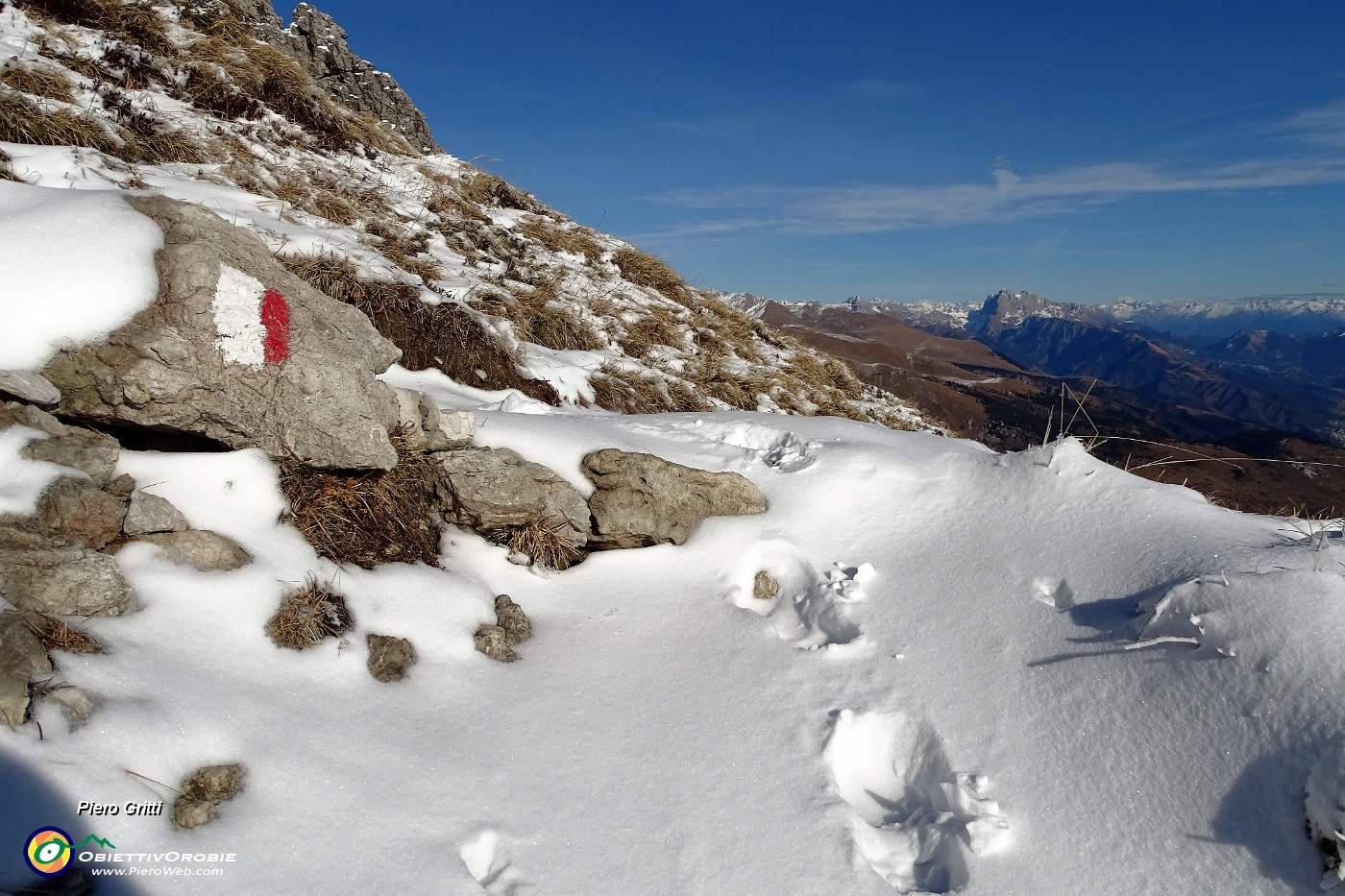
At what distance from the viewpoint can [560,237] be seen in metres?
12.8

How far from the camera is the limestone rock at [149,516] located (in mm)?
3375

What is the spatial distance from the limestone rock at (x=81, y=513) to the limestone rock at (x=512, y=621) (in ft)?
6.80

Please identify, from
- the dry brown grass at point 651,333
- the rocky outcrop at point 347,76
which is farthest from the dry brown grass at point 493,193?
the dry brown grass at point 651,333

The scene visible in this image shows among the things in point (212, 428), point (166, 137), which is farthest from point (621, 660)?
point (166, 137)

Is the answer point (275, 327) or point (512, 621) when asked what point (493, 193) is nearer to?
point (275, 327)

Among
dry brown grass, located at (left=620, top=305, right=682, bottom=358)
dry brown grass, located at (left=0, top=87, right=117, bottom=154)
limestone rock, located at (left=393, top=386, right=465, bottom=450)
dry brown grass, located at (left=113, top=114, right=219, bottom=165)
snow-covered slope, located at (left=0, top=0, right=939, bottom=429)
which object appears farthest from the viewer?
dry brown grass, located at (left=620, top=305, right=682, bottom=358)

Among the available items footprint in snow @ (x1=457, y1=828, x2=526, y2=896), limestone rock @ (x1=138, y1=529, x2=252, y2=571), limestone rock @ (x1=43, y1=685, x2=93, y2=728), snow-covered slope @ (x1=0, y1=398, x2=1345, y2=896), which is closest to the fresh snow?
snow-covered slope @ (x1=0, y1=398, x2=1345, y2=896)

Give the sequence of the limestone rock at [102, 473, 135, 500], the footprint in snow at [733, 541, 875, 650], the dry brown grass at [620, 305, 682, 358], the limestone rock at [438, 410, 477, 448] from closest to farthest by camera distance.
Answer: the limestone rock at [102, 473, 135, 500] → the footprint in snow at [733, 541, 875, 650] → the limestone rock at [438, 410, 477, 448] → the dry brown grass at [620, 305, 682, 358]

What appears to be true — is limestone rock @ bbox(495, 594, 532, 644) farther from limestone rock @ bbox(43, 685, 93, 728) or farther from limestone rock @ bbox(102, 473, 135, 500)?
limestone rock @ bbox(102, 473, 135, 500)

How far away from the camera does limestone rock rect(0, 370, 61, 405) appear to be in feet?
10.8

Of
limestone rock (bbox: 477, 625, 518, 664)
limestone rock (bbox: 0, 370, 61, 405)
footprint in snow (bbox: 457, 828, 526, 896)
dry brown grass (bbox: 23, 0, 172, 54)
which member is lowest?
footprint in snow (bbox: 457, 828, 526, 896)

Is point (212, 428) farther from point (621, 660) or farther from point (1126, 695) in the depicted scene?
point (1126, 695)

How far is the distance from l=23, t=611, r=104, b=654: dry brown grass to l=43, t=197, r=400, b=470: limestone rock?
1345 mm

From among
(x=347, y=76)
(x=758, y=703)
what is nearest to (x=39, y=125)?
(x=758, y=703)
